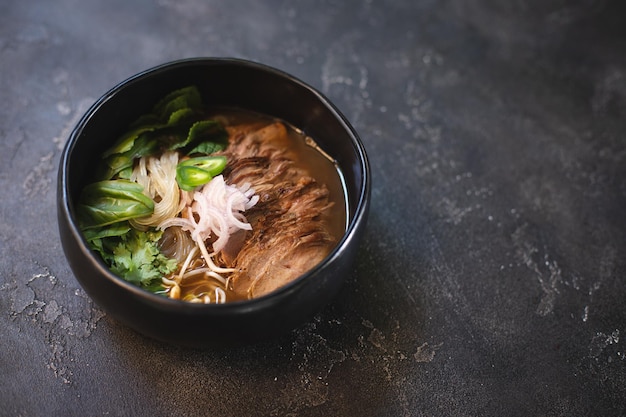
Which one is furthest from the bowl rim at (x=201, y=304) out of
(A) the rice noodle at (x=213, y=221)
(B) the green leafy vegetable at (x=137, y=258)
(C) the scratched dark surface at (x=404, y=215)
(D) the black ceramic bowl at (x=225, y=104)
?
(C) the scratched dark surface at (x=404, y=215)

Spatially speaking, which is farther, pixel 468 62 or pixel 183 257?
pixel 468 62

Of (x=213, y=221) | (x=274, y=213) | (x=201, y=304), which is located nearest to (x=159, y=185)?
(x=213, y=221)

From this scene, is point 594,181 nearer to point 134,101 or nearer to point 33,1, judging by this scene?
point 134,101

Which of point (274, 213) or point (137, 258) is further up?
point (274, 213)

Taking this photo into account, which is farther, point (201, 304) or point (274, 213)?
point (274, 213)

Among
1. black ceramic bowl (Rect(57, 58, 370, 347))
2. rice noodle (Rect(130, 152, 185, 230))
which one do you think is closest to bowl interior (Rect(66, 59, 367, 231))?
black ceramic bowl (Rect(57, 58, 370, 347))

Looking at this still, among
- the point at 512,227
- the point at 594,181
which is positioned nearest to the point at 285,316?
the point at 512,227

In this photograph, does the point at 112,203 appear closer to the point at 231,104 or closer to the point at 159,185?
the point at 159,185
